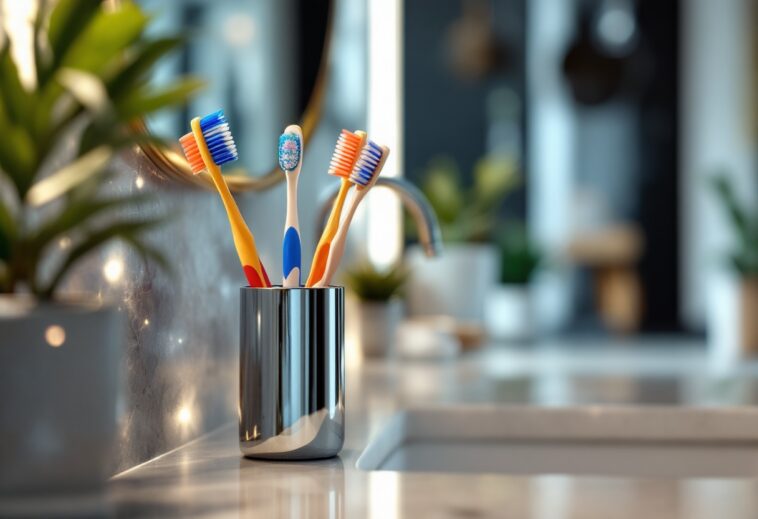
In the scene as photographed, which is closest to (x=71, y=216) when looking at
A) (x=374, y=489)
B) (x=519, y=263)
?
(x=374, y=489)

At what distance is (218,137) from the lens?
2.84 ft

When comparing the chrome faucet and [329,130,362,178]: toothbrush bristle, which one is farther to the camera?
the chrome faucet

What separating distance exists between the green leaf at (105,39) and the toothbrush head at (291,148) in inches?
10.9

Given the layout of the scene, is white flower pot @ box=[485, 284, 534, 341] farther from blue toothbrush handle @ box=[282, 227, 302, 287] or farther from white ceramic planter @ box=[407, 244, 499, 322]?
blue toothbrush handle @ box=[282, 227, 302, 287]

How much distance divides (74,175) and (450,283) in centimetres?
182

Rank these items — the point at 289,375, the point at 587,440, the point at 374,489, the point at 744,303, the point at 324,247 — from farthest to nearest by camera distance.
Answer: the point at 744,303 < the point at 587,440 < the point at 324,247 < the point at 289,375 < the point at 374,489

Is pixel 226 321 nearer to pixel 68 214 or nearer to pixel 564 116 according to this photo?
pixel 68 214

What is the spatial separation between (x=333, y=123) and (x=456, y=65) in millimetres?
2736

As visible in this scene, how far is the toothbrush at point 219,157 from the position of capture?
0.86m

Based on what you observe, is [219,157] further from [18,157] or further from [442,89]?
[442,89]

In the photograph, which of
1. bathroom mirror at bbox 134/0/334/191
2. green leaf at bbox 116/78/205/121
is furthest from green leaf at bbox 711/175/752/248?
green leaf at bbox 116/78/205/121

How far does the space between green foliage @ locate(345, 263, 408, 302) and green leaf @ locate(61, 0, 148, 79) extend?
1259 mm

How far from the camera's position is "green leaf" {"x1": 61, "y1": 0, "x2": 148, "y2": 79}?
23.7 inches

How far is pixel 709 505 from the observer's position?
680mm
